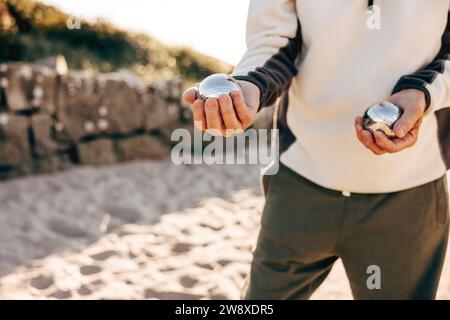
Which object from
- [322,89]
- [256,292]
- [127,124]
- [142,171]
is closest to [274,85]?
[322,89]

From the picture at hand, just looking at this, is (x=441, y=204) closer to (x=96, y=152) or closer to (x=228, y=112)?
(x=228, y=112)

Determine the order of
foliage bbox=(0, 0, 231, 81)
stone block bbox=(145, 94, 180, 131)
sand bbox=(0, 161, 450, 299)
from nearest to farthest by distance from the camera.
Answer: sand bbox=(0, 161, 450, 299), stone block bbox=(145, 94, 180, 131), foliage bbox=(0, 0, 231, 81)

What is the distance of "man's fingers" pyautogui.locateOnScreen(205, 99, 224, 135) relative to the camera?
103cm

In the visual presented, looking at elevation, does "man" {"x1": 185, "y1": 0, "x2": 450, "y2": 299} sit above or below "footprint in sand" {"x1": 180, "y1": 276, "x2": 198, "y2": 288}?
above

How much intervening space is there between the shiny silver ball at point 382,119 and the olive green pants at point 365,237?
0.29 m

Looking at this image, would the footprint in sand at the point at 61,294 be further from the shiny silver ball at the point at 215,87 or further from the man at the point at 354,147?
the shiny silver ball at the point at 215,87

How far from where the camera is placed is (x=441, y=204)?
1.33 m

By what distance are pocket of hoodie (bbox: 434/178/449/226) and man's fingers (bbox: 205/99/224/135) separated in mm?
592

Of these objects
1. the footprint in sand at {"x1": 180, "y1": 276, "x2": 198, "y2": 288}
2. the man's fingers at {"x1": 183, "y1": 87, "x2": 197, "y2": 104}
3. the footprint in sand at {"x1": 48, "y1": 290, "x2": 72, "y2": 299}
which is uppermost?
the man's fingers at {"x1": 183, "y1": 87, "x2": 197, "y2": 104}

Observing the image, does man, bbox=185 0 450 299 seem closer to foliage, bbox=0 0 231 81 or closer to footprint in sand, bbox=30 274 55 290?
footprint in sand, bbox=30 274 55 290

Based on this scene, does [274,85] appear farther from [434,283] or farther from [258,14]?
[434,283]

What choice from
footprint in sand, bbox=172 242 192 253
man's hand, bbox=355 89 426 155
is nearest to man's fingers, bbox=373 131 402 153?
man's hand, bbox=355 89 426 155

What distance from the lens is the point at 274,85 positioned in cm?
128

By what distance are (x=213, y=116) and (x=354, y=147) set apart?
427mm
